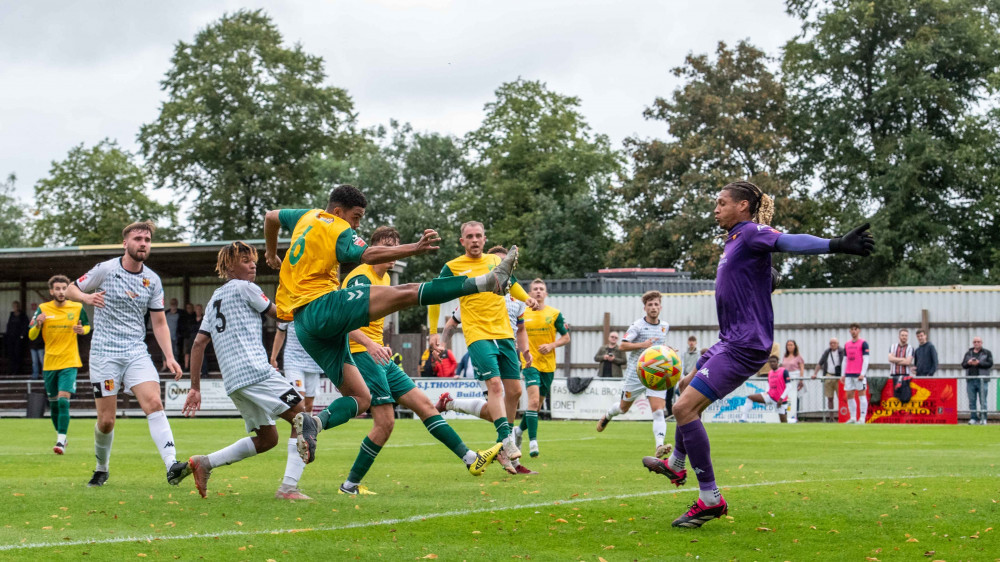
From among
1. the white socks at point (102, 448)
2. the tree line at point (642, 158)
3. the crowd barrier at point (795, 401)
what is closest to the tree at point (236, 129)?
the tree line at point (642, 158)

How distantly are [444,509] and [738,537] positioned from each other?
216cm

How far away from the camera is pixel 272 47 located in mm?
57188

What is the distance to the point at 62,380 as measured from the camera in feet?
53.7

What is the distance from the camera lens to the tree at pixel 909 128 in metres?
45.6

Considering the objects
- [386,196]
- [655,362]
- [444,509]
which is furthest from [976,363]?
[386,196]

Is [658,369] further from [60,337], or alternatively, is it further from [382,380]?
[60,337]

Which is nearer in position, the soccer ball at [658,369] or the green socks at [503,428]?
the soccer ball at [658,369]

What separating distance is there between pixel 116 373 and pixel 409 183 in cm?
5085

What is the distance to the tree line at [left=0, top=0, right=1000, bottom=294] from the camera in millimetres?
46250

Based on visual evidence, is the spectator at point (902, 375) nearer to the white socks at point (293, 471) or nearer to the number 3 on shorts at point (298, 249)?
the white socks at point (293, 471)

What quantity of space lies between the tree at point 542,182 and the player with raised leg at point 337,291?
44206mm

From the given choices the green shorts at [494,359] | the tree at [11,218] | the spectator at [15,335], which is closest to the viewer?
the green shorts at [494,359]

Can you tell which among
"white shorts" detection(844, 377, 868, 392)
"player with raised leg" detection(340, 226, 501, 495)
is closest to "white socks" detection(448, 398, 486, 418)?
"player with raised leg" detection(340, 226, 501, 495)

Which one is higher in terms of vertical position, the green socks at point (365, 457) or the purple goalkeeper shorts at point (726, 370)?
the purple goalkeeper shorts at point (726, 370)
